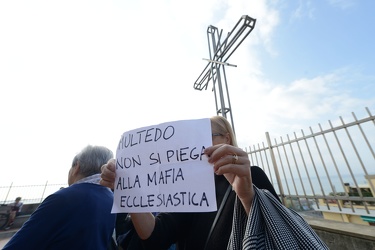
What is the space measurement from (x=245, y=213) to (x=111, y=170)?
90cm

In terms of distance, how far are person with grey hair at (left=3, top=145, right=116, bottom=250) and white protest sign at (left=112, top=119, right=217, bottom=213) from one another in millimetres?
566

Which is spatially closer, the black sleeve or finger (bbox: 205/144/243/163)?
finger (bbox: 205/144/243/163)

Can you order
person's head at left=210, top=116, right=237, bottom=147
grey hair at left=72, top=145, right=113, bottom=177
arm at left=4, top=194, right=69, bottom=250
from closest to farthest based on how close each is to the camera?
arm at left=4, top=194, right=69, bottom=250 < person's head at left=210, top=116, right=237, bottom=147 < grey hair at left=72, top=145, right=113, bottom=177

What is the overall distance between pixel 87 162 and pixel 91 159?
47mm

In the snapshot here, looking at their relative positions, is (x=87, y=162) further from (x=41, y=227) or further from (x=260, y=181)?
(x=260, y=181)

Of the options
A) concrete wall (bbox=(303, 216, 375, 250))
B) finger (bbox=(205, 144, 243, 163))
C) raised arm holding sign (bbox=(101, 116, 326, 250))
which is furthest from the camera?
concrete wall (bbox=(303, 216, 375, 250))

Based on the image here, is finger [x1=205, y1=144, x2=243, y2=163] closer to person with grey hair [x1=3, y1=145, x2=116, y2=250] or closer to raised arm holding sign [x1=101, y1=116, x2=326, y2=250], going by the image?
raised arm holding sign [x1=101, y1=116, x2=326, y2=250]

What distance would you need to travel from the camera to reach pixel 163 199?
102 centimetres

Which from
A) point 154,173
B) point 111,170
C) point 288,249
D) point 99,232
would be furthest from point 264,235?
point 99,232

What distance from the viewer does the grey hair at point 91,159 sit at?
1834mm

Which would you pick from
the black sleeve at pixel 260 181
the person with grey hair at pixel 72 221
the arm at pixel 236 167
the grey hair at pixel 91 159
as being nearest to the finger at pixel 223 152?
the arm at pixel 236 167

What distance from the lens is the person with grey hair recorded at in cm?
130

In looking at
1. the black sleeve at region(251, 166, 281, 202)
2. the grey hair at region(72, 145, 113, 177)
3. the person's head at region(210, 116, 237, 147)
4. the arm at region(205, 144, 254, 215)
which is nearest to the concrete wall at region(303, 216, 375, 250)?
the black sleeve at region(251, 166, 281, 202)

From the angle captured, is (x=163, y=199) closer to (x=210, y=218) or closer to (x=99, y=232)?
(x=210, y=218)
